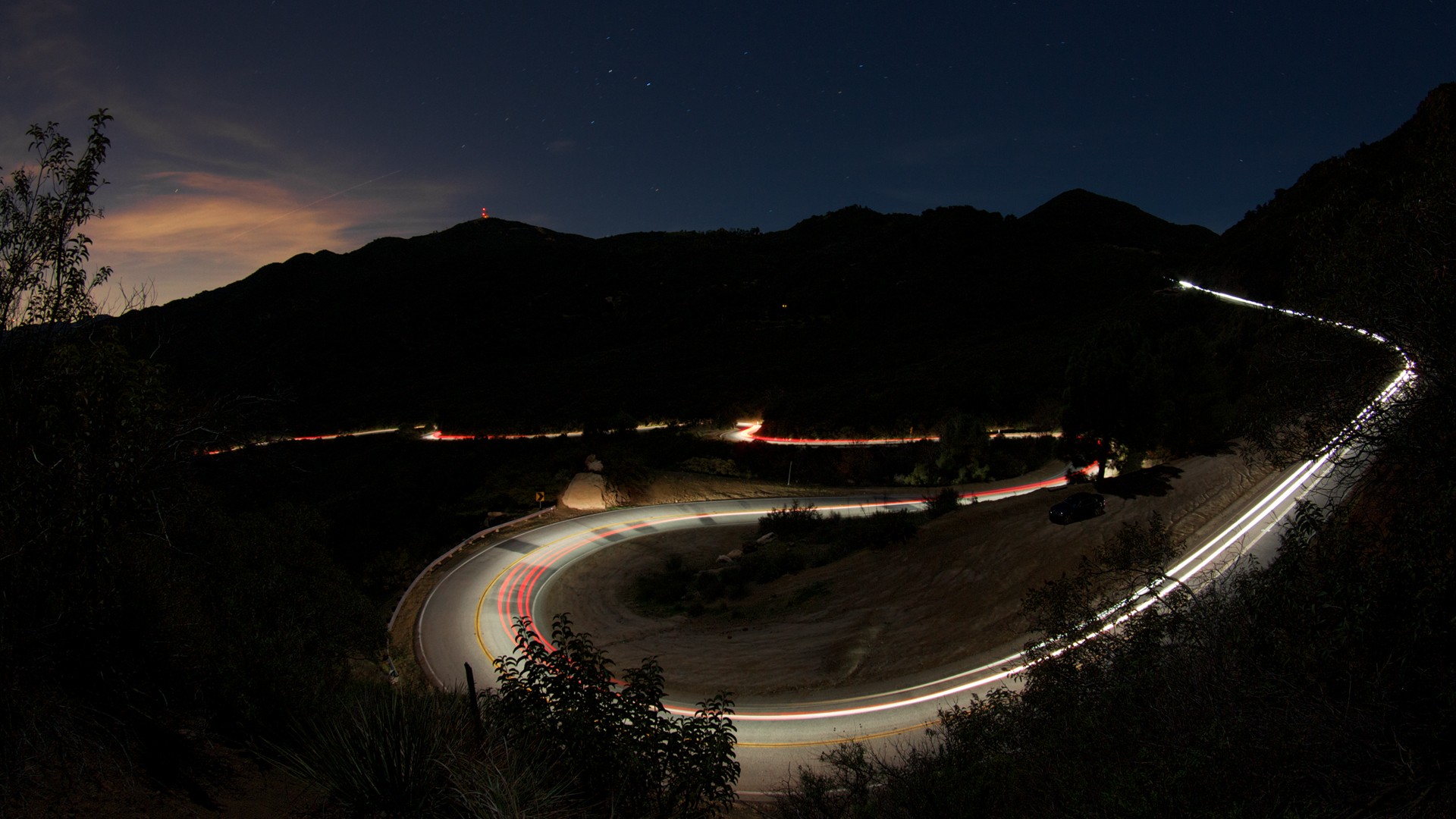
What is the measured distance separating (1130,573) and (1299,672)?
6.50 meters

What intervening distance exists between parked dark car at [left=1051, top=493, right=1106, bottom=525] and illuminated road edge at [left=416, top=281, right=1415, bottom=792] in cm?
407

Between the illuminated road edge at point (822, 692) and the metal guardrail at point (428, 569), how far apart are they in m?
0.99

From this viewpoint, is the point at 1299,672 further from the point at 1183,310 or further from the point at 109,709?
the point at 1183,310

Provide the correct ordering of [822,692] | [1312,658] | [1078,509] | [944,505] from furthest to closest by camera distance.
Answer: [944,505] → [1078,509] → [822,692] → [1312,658]

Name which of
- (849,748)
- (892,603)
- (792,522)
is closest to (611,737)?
(849,748)

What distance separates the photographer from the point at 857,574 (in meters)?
25.8

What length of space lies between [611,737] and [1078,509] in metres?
19.8

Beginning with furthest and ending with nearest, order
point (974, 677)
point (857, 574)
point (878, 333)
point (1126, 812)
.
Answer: point (878, 333) → point (857, 574) → point (974, 677) → point (1126, 812)

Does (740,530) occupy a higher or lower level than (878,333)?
lower

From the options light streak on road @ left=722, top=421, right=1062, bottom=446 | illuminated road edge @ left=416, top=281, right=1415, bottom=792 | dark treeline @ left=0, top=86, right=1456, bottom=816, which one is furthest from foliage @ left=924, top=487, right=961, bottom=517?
light streak on road @ left=722, top=421, right=1062, bottom=446

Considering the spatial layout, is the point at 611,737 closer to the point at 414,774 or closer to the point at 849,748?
the point at 414,774

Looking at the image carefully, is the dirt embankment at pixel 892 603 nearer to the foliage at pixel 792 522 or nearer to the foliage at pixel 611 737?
the foliage at pixel 792 522

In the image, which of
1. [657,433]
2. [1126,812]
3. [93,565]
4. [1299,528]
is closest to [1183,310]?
[657,433]

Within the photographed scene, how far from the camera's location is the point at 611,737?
7906 mm
